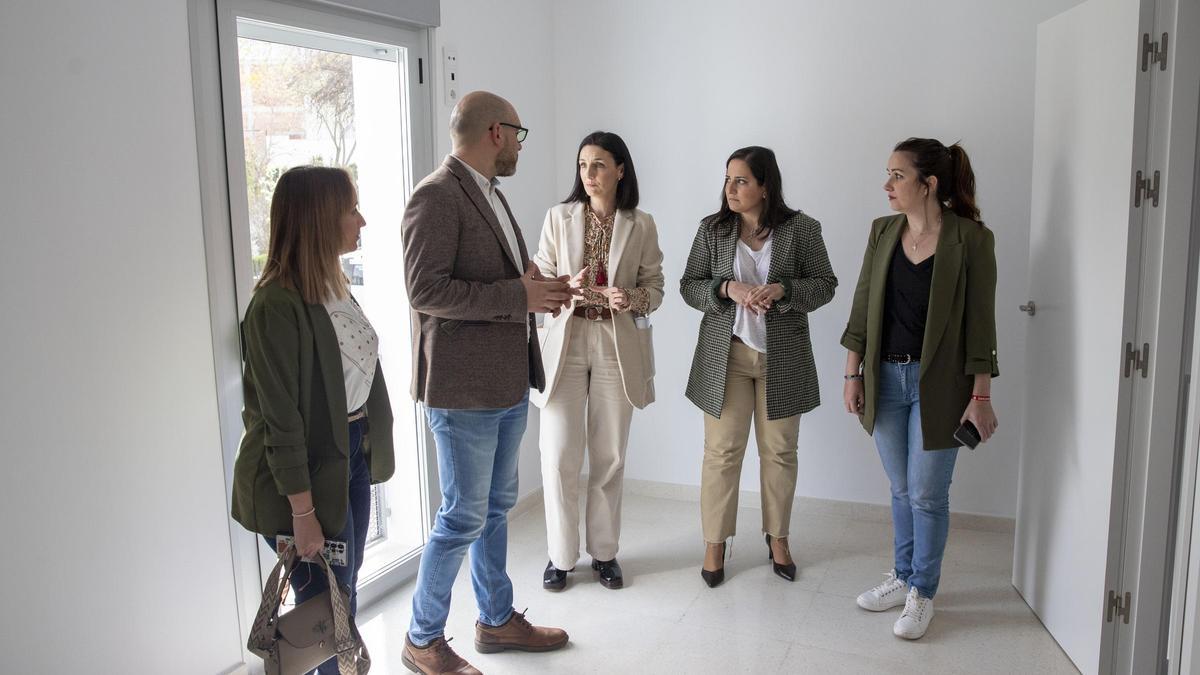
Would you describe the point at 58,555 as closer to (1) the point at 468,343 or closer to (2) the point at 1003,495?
(1) the point at 468,343

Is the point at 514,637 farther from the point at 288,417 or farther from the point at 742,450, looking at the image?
the point at 288,417

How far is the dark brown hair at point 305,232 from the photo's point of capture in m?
1.85

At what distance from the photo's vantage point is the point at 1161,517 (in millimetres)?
2338

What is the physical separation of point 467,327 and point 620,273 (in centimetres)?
92

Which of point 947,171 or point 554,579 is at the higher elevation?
point 947,171

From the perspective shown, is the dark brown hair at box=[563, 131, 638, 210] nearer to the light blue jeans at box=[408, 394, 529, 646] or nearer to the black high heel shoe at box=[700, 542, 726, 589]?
the light blue jeans at box=[408, 394, 529, 646]

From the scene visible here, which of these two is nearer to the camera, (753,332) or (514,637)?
(514,637)

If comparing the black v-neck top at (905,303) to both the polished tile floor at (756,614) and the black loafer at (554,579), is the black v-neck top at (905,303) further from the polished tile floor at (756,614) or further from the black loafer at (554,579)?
the black loafer at (554,579)

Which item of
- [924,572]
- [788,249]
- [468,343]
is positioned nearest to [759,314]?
[788,249]

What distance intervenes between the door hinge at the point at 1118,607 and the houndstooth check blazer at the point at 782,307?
111 centimetres

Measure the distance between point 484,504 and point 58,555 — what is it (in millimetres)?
1031

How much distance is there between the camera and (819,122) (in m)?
3.74

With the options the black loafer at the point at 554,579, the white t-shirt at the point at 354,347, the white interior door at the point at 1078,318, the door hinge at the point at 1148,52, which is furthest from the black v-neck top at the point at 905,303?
the white t-shirt at the point at 354,347

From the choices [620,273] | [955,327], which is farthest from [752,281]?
[955,327]
